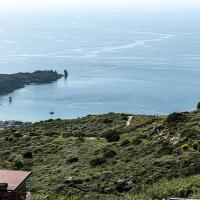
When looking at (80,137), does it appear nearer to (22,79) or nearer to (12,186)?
(12,186)

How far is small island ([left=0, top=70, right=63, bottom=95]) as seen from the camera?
566 ft

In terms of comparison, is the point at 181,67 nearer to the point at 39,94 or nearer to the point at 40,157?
the point at 39,94

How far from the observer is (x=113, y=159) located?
33.7m

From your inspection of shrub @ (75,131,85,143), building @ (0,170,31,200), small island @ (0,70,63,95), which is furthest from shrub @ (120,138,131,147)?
small island @ (0,70,63,95)

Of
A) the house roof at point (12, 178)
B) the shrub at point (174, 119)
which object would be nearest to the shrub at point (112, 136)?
the shrub at point (174, 119)

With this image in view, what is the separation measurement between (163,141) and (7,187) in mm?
21974

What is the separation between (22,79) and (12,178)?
16545cm

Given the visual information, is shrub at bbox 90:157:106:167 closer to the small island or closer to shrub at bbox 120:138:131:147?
shrub at bbox 120:138:131:147

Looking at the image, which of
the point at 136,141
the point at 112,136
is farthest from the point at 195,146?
the point at 112,136

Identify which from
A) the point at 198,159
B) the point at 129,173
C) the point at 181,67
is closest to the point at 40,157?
the point at 129,173

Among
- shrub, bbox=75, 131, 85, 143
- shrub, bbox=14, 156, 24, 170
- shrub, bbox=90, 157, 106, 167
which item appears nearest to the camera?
shrub, bbox=90, 157, 106, 167

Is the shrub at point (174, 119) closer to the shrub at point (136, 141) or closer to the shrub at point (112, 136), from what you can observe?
the shrub at point (136, 141)

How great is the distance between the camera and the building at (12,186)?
47.8 feet

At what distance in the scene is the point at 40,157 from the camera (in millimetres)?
37812
